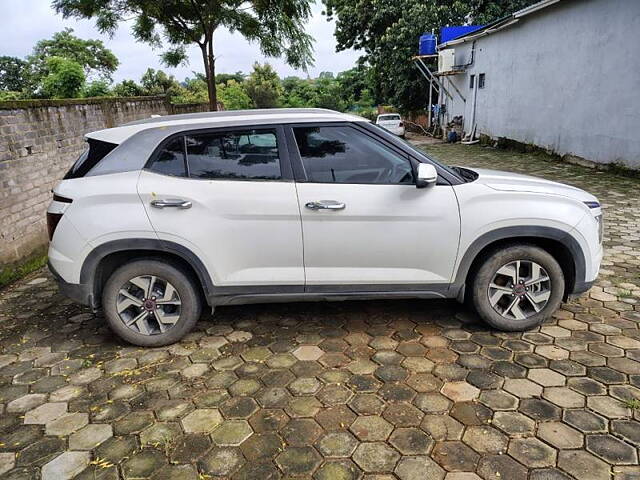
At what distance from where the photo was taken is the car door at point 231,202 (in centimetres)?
319

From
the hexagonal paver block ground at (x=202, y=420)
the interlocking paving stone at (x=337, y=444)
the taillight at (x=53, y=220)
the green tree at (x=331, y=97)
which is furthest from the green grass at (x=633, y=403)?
the green tree at (x=331, y=97)

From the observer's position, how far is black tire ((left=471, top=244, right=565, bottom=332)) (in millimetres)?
3336

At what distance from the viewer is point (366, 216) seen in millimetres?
3195

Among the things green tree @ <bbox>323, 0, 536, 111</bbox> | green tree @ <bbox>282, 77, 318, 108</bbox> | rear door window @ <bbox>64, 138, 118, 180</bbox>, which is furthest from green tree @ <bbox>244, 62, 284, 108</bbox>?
rear door window @ <bbox>64, 138, 118, 180</bbox>

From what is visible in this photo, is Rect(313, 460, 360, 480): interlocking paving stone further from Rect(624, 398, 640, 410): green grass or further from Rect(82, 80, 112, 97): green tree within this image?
Rect(82, 80, 112, 97): green tree

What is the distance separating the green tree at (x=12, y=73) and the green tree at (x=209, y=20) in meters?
40.6

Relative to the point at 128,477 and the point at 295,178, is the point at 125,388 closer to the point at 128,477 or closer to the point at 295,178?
the point at 128,477

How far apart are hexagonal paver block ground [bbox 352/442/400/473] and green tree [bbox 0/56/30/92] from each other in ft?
175

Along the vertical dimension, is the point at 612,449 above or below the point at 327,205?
below

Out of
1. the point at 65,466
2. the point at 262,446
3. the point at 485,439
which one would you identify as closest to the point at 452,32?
the point at 485,439

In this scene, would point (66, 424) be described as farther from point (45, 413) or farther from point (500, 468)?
point (500, 468)

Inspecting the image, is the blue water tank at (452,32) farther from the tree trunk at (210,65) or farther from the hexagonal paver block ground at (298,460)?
the hexagonal paver block ground at (298,460)

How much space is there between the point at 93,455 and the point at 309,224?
1.87 m

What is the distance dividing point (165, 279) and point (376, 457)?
76.0 inches
